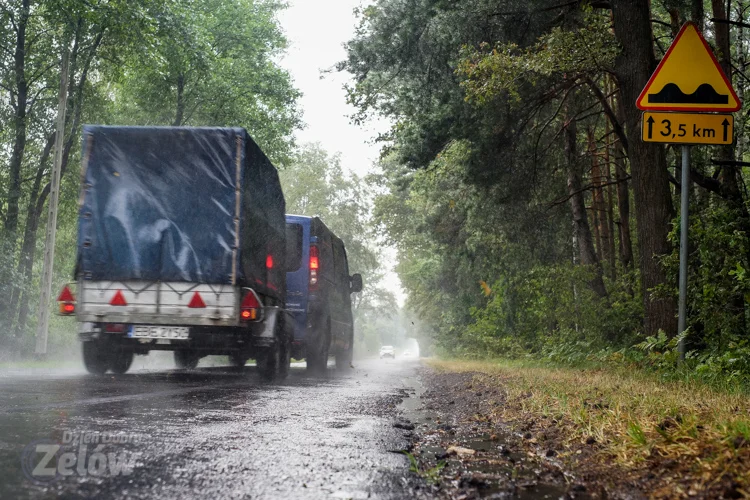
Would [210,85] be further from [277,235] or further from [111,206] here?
[111,206]

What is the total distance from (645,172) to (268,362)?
632 cm

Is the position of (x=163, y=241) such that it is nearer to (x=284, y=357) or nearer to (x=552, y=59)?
(x=284, y=357)

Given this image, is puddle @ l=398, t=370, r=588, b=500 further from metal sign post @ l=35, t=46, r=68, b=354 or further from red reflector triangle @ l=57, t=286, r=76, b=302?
metal sign post @ l=35, t=46, r=68, b=354

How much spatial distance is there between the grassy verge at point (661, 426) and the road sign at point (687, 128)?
253cm

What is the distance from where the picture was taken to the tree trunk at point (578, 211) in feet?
52.9

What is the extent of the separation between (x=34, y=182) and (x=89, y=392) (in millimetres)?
23183

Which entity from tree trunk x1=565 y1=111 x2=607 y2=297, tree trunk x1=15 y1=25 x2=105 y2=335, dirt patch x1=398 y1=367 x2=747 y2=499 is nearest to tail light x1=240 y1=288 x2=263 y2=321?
dirt patch x1=398 y1=367 x2=747 y2=499

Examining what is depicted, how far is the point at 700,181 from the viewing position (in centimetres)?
1067

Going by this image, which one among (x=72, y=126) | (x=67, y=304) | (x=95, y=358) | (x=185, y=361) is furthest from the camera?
(x=72, y=126)

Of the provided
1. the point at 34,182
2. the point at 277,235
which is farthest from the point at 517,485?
the point at 34,182

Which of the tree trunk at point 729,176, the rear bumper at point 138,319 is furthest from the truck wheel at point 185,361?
the tree trunk at point 729,176

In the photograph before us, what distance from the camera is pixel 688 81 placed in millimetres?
7301

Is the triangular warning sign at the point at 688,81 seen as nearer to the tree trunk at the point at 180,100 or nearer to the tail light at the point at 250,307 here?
the tail light at the point at 250,307

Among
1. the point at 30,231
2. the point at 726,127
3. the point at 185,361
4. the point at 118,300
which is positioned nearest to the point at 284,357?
the point at 118,300
